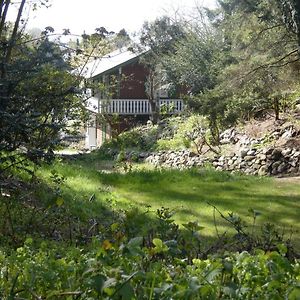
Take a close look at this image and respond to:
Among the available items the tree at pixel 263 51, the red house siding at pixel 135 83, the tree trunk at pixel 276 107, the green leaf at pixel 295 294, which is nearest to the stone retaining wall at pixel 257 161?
the tree at pixel 263 51

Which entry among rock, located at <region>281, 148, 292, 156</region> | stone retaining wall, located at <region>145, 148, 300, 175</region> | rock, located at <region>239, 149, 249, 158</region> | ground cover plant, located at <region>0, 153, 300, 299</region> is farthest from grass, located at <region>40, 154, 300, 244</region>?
rock, located at <region>239, 149, 249, 158</region>

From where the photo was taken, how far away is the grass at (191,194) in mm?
9000

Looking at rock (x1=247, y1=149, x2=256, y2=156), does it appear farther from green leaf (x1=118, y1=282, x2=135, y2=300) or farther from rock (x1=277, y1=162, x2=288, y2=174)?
green leaf (x1=118, y1=282, x2=135, y2=300)

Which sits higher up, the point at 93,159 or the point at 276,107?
the point at 276,107

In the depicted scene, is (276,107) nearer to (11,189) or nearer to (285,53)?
(285,53)

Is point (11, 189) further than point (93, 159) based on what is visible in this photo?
No

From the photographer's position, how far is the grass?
900 centimetres

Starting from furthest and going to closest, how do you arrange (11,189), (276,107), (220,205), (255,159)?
(276,107)
(255,159)
(220,205)
(11,189)

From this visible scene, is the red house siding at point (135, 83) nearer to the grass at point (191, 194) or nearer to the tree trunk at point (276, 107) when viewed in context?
the tree trunk at point (276, 107)

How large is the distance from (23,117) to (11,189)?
1.92 meters

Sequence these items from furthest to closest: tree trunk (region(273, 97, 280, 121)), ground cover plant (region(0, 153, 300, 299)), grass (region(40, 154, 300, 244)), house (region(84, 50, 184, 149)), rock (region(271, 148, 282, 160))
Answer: house (region(84, 50, 184, 149)) → tree trunk (region(273, 97, 280, 121)) → rock (region(271, 148, 282, 160)) → grass (region(40, 154, 300, 244)) → ground cover plant (region(0, 153, 300, 299))

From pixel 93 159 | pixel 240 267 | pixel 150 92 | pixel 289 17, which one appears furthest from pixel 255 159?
pixel 150 92

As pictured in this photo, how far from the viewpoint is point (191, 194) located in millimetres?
11102

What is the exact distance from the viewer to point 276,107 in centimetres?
1833
